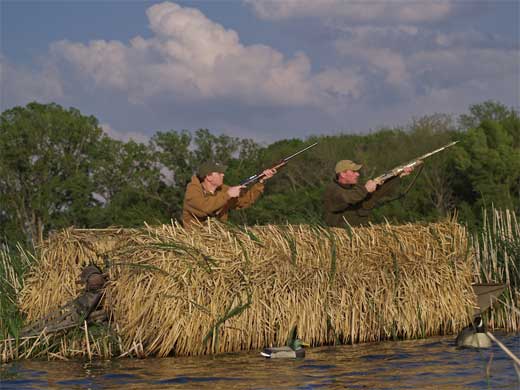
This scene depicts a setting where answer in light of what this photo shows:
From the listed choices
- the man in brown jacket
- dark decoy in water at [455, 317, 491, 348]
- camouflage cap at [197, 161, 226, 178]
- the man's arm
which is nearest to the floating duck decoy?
dark decoy in water at [455, 317, 491, 348]

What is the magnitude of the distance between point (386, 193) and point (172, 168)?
4569cm

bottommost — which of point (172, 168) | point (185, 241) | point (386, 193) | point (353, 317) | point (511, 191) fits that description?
point (353, 317)

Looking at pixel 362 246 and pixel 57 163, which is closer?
Answer: pixel 362 246

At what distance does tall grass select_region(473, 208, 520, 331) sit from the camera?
13.9 meters

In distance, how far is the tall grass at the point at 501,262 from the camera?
547 inches

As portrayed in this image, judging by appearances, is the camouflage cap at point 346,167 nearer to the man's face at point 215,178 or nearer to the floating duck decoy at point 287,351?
the man's face at point 215,178

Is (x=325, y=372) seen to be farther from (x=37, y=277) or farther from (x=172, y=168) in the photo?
(x=172, y=168)

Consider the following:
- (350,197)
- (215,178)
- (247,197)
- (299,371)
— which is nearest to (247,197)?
(247,197)

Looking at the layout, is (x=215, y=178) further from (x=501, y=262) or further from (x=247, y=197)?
(x=501, y=262)

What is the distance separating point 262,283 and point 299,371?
1455mm

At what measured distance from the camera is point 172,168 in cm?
5950

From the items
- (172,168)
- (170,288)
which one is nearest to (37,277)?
(170,288)

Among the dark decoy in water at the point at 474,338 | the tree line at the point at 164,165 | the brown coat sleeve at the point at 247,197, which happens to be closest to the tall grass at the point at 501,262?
the dark decoy in water at the point at 474,338

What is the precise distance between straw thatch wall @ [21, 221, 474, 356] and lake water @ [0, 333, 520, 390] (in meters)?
0.32
